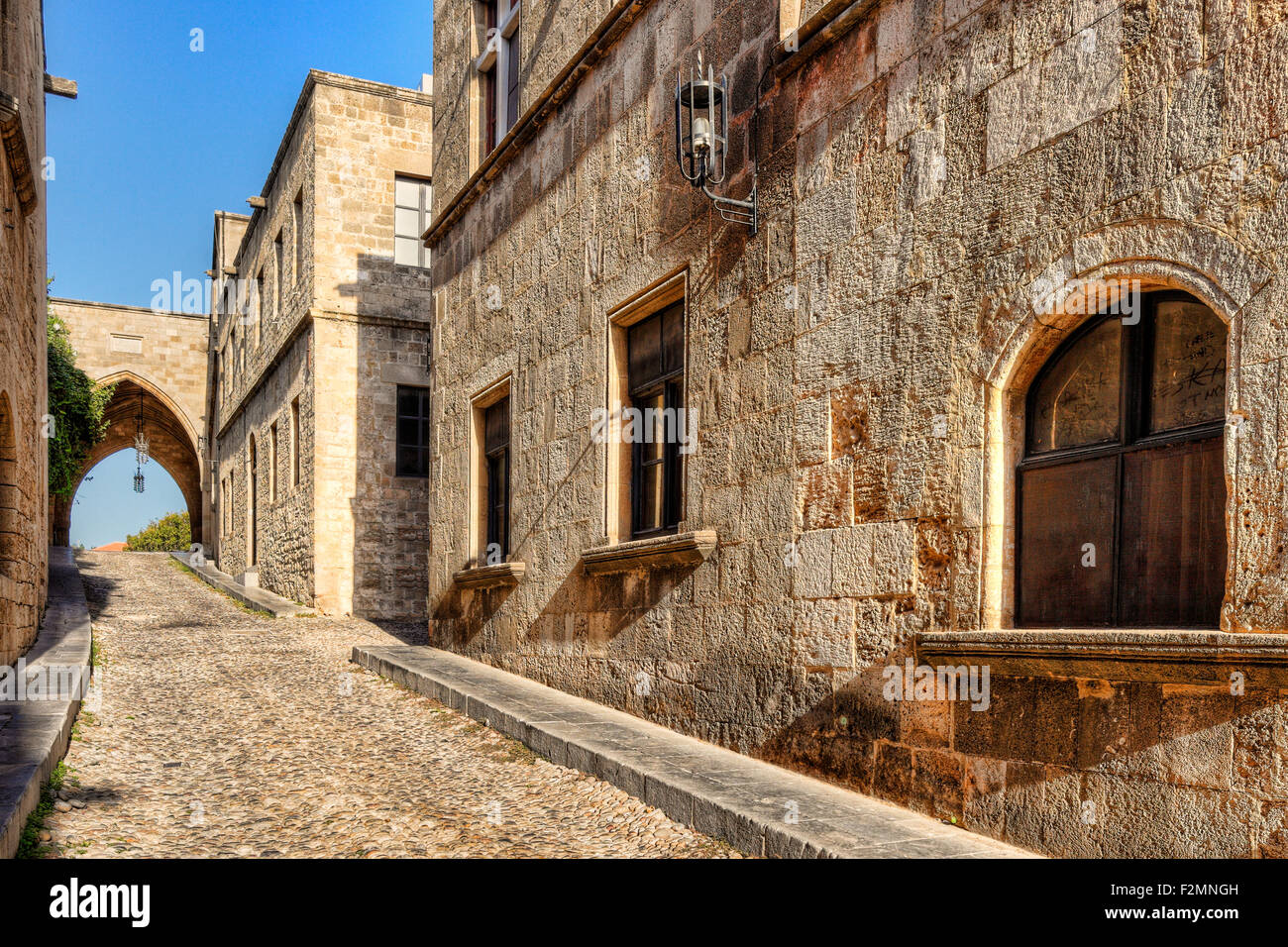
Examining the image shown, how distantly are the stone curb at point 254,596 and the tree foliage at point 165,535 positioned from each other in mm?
20248

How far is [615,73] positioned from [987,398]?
4.31 metres

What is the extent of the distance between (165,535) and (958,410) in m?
43.8

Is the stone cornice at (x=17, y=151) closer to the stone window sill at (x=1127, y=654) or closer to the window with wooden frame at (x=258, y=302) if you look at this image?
the stone window sill at (x=1127, y=654)

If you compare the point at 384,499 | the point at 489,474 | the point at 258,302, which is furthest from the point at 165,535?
the point at 489,474

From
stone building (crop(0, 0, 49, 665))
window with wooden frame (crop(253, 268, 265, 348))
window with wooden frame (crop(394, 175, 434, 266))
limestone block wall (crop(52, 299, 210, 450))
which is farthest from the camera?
limestone block wall (crop(52, 299, 210, 450))

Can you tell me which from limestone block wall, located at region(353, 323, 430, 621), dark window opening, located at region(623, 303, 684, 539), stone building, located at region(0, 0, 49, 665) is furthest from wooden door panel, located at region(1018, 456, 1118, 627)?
limestone block wall, located at region(353, 323, 430, 621)

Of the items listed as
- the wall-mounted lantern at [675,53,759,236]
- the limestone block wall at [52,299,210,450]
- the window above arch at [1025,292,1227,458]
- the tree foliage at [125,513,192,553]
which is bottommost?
the tree foliage at [125,513,192,553]

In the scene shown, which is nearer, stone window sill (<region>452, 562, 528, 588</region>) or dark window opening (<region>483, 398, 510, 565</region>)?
stone window sill (<region>452, 562, 528, 588</region>)

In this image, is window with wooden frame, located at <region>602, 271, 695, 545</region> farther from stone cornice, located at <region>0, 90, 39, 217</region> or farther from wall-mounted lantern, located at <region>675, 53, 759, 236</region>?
stone cornice, located at <region>0, 90, 39, 217</region>

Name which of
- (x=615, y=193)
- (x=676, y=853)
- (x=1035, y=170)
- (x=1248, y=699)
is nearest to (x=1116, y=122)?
(x=1035, y=170)

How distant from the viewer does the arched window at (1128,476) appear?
3467 millimetres

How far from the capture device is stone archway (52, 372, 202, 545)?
2642 centimetres

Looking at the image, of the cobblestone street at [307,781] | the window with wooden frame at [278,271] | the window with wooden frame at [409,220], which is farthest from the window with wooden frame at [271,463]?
the cobblestone street at [307,781]

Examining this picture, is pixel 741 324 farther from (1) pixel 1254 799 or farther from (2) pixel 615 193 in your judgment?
(1) pixel 1254 799
